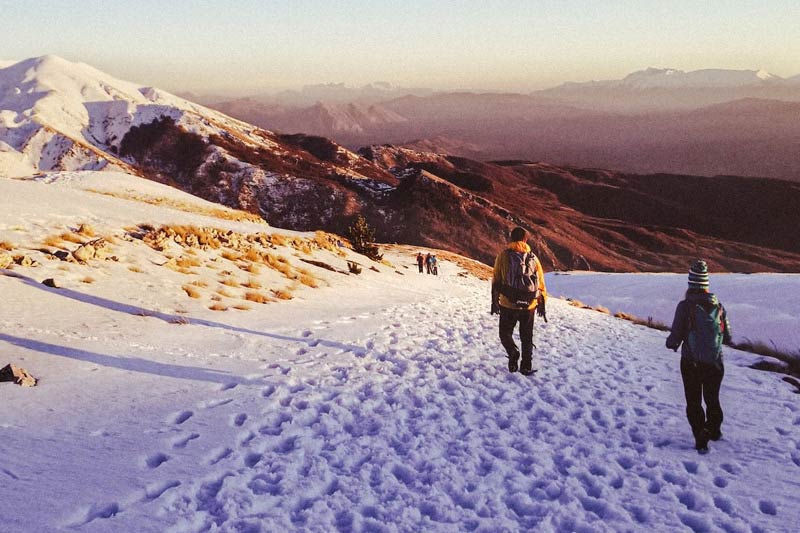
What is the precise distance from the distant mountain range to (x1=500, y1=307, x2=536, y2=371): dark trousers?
6901 cm

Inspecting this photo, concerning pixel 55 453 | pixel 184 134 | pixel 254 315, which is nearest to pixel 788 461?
pixel 55 453

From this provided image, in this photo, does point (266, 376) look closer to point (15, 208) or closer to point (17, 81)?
point (15, 208)

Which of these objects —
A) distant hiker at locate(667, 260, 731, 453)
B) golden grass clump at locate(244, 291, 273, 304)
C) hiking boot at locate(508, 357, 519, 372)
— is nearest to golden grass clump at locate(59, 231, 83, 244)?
golden grass clump at locate(244, 291, 273, 304)

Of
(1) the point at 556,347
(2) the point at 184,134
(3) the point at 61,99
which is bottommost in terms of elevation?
(1) the point at 556,347

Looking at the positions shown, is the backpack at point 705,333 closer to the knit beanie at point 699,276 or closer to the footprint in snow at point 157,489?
the knit beanie at point 699,276

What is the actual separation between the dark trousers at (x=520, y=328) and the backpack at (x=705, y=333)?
8.15 feet

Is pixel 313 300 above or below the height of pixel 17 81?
below

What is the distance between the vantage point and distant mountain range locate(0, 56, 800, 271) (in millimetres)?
81125

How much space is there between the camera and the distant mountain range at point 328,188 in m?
81.1

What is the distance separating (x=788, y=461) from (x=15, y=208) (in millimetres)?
16687

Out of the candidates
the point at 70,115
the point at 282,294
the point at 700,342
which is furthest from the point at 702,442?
the point at 70,115

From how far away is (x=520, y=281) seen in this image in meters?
7.07

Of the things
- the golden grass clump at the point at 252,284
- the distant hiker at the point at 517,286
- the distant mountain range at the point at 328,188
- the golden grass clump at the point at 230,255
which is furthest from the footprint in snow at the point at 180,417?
the distant mountain range at the point at 328,188

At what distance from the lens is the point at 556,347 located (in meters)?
10.1
